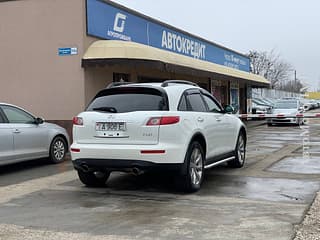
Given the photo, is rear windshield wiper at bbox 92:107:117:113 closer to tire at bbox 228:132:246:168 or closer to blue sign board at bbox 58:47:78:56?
tire at bbox 228:132:246:168

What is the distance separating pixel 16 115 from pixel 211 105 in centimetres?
453

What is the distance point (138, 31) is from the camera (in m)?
18.1

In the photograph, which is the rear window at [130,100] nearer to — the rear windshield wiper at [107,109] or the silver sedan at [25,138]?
the rear windshield wiper at [107,109]

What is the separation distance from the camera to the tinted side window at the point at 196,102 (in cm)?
A: 827

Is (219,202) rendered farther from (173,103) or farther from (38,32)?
(38,32)

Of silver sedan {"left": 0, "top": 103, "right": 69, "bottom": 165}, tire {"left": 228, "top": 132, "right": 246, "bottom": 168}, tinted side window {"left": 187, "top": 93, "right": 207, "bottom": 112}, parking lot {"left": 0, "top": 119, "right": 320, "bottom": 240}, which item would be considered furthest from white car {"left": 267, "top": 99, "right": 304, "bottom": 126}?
tinted side window {"left": 187, "top": 93, "right": 207, "bottom": 112}

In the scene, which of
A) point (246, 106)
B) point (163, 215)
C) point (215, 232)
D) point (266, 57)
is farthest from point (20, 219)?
point (266, 57)

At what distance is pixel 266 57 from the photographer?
85.2 m

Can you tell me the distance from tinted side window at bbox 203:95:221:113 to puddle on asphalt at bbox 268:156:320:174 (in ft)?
6.10

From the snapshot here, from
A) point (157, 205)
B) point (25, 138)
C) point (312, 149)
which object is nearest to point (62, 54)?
point (25, 138)

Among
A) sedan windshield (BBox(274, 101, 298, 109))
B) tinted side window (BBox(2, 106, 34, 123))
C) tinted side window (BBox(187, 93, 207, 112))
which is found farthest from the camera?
sedan windshield (BBox(274, 101, 298, 109))

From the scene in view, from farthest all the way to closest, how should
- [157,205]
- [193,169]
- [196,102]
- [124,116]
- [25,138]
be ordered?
[25,138], [196,102], [193,169], [124,116], [157,205]

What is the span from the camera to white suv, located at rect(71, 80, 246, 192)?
286 inches

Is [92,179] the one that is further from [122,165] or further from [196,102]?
[196,102]
